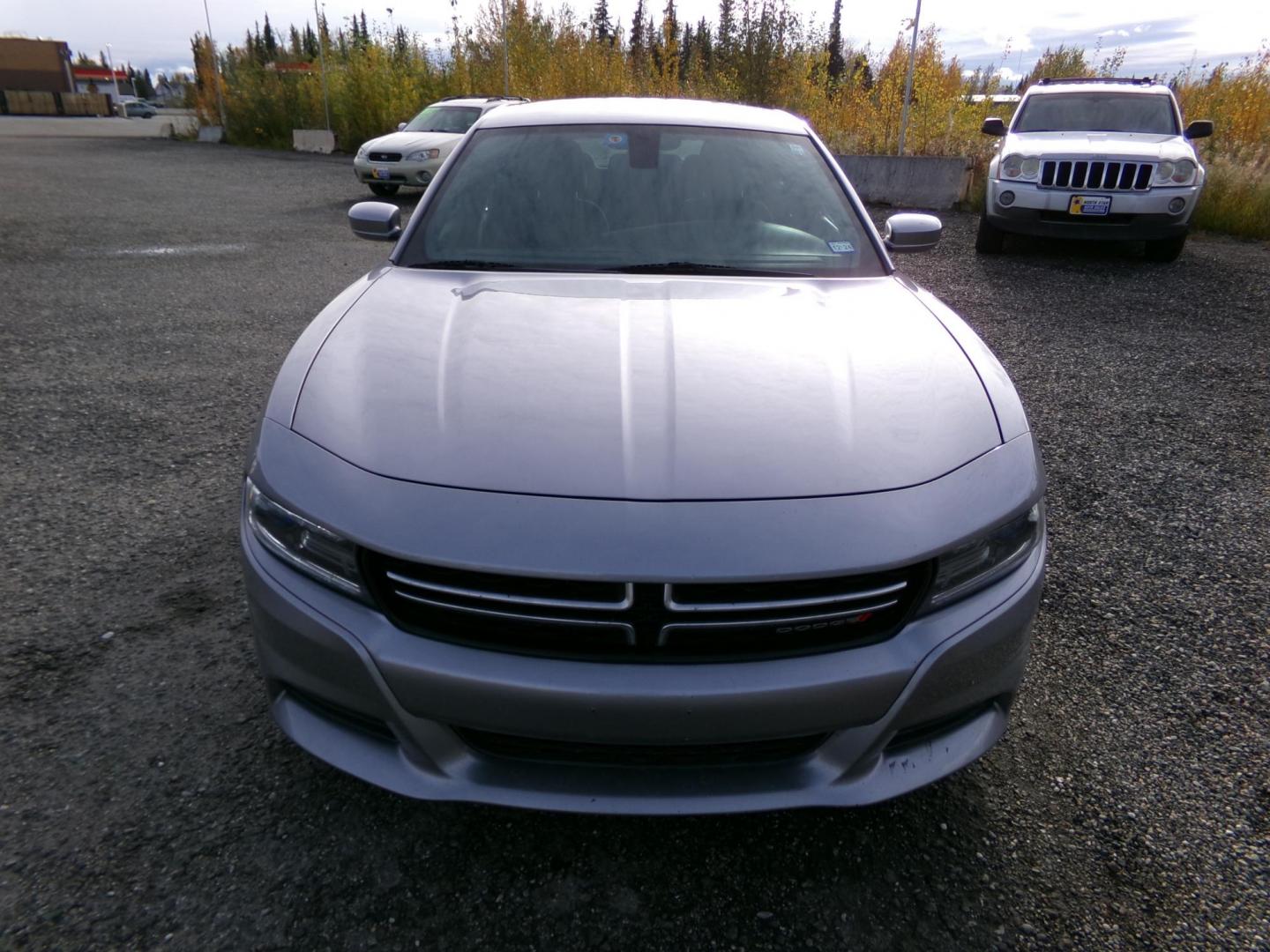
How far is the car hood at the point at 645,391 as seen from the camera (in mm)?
1630

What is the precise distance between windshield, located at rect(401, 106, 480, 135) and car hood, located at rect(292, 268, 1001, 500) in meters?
12.2

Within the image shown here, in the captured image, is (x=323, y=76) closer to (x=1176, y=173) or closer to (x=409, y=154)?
(x=409, y=154)

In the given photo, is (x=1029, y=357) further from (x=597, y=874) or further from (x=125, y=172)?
(x=125, y=172)

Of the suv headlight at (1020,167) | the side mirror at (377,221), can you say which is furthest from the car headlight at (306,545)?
the suv headlight at (1020,167)

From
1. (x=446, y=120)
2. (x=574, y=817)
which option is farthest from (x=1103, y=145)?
(x=446, y=120)

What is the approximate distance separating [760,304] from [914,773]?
4.15ft

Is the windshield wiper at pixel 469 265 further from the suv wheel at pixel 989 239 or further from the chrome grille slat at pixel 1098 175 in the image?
the suv wheel at pixel 989 239

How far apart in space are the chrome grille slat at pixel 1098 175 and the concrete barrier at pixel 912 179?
3937 mm

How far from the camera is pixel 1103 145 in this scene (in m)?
8.32

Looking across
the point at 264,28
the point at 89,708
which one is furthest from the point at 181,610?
the point at 264,28

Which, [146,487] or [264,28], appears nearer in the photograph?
[146,487]

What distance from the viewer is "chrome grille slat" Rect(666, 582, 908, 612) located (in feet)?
4.89

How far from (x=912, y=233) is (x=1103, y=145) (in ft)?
21.6

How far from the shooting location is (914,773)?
1628 millimetres
